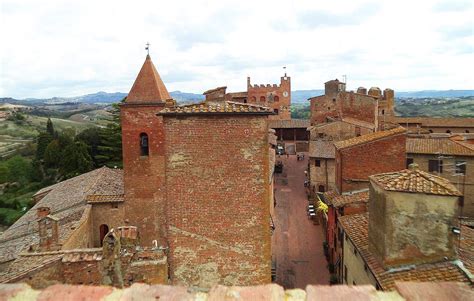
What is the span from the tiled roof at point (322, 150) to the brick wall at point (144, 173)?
17.0 meters

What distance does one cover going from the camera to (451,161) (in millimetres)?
27828

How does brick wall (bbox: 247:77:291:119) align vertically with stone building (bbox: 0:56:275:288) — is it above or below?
above

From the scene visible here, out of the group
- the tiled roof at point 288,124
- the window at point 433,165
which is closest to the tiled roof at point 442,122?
the tiled roof at point 288,124

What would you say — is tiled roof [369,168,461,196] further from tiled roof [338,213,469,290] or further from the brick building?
the brick building

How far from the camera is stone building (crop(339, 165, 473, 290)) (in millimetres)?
11328

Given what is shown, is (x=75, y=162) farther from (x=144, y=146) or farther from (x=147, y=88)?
(x=147, y=88)

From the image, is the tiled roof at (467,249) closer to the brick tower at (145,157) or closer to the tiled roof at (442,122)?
the brick tower at (145,157)

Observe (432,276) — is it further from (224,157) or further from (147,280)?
(147,280)

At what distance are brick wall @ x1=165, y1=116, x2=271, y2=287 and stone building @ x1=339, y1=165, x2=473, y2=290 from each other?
12.6ft

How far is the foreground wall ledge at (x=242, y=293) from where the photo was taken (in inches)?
95.0

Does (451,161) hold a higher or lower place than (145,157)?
lower

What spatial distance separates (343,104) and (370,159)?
2224cm

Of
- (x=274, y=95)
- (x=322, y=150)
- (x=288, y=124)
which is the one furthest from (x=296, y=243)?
(x=274, y=95)

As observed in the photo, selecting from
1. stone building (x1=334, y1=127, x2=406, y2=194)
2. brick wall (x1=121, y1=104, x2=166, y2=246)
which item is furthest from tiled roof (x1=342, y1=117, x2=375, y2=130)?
brick wall (x1=121, y1=104, x2=166, y2=246)
